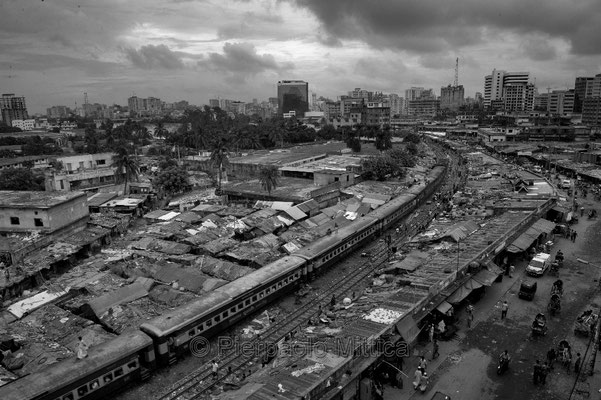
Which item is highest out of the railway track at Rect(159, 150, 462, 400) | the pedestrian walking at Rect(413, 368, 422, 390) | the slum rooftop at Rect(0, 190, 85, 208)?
the slum rooftop at Rect(0, 190, 85, 208)

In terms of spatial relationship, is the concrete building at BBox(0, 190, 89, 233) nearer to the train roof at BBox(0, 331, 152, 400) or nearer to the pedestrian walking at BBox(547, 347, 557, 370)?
the train roof at BBox(0, 331, 152, 400)

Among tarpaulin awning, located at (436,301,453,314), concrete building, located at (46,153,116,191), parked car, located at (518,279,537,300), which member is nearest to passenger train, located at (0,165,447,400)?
tarpaulin awning, located at (436,301,453,314)

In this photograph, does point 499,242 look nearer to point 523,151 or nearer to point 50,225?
point 50,225

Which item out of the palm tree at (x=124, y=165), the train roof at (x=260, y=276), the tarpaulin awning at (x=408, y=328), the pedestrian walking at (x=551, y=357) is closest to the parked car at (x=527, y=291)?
the pedestrian walking at (x=551, y=357)

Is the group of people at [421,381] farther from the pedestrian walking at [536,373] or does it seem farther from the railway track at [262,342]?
the railway track at [262,342]

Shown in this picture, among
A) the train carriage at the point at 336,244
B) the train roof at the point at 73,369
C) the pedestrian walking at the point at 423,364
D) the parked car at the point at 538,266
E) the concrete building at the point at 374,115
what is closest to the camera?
the train roof at the point at 73,369
